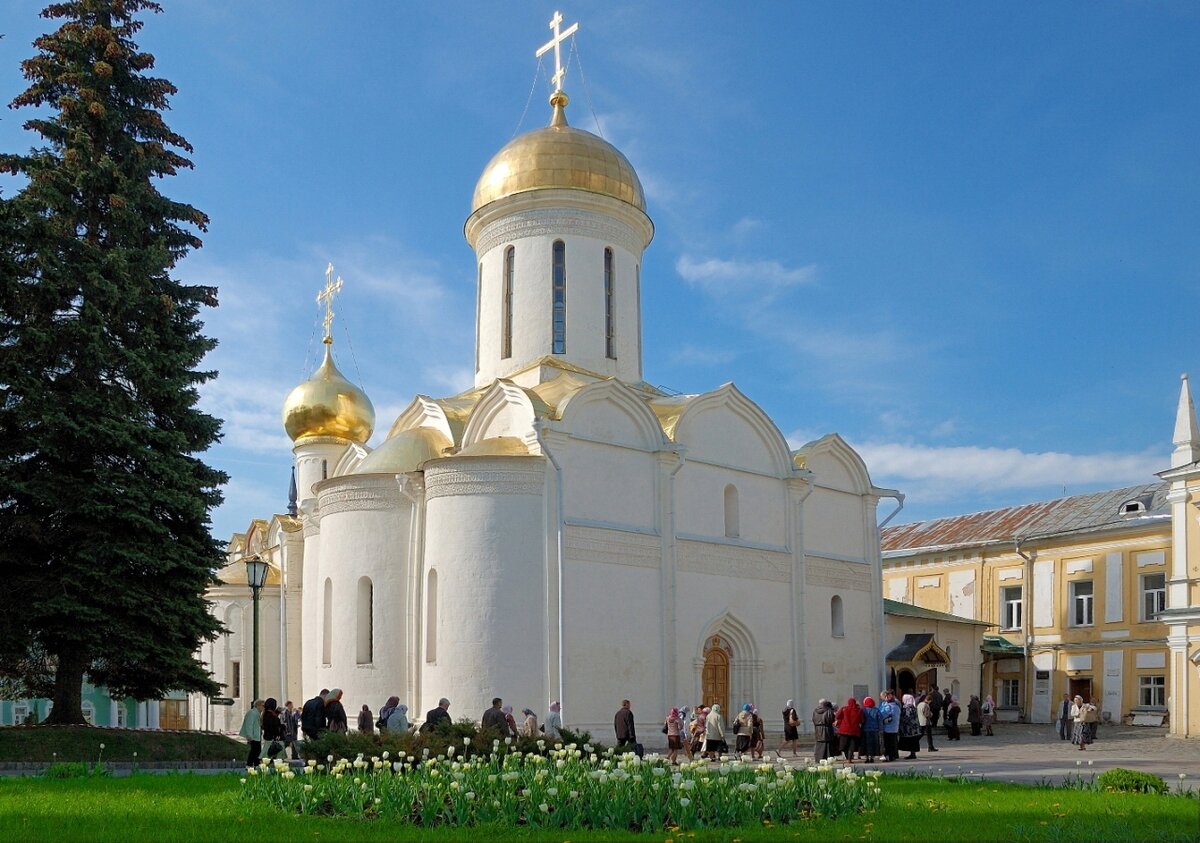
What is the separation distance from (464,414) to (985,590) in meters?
16.8

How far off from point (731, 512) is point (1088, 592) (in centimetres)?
1202

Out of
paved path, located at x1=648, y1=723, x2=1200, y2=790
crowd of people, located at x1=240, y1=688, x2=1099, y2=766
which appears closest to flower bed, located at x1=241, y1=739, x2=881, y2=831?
crowd of people, located at x1=240, y1=688, x2=1099, y2=766

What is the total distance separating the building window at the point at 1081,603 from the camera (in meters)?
29.8

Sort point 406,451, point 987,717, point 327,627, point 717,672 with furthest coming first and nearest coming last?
point 987,717 → point 327,627 → point 717,672 → point 406,451

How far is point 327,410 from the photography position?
104 ft

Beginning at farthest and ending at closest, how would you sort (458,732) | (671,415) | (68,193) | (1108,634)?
(1108,634) < (671,415) < (68,193) < (458,732)

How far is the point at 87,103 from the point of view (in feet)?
56.4

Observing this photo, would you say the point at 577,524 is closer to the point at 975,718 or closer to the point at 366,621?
the point at 366,621

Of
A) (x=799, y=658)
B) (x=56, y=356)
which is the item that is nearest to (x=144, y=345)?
(x=56, y=356)

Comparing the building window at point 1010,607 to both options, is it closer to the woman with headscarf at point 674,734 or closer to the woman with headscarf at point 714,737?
the woman with headscarf at point 714,737

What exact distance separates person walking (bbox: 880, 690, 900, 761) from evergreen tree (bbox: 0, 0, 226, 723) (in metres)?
9.81

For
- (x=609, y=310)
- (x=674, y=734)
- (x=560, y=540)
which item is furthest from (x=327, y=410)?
(x=674, y=734)

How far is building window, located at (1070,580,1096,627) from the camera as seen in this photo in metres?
Answer: 29.8

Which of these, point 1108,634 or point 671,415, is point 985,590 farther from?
point 671,415
